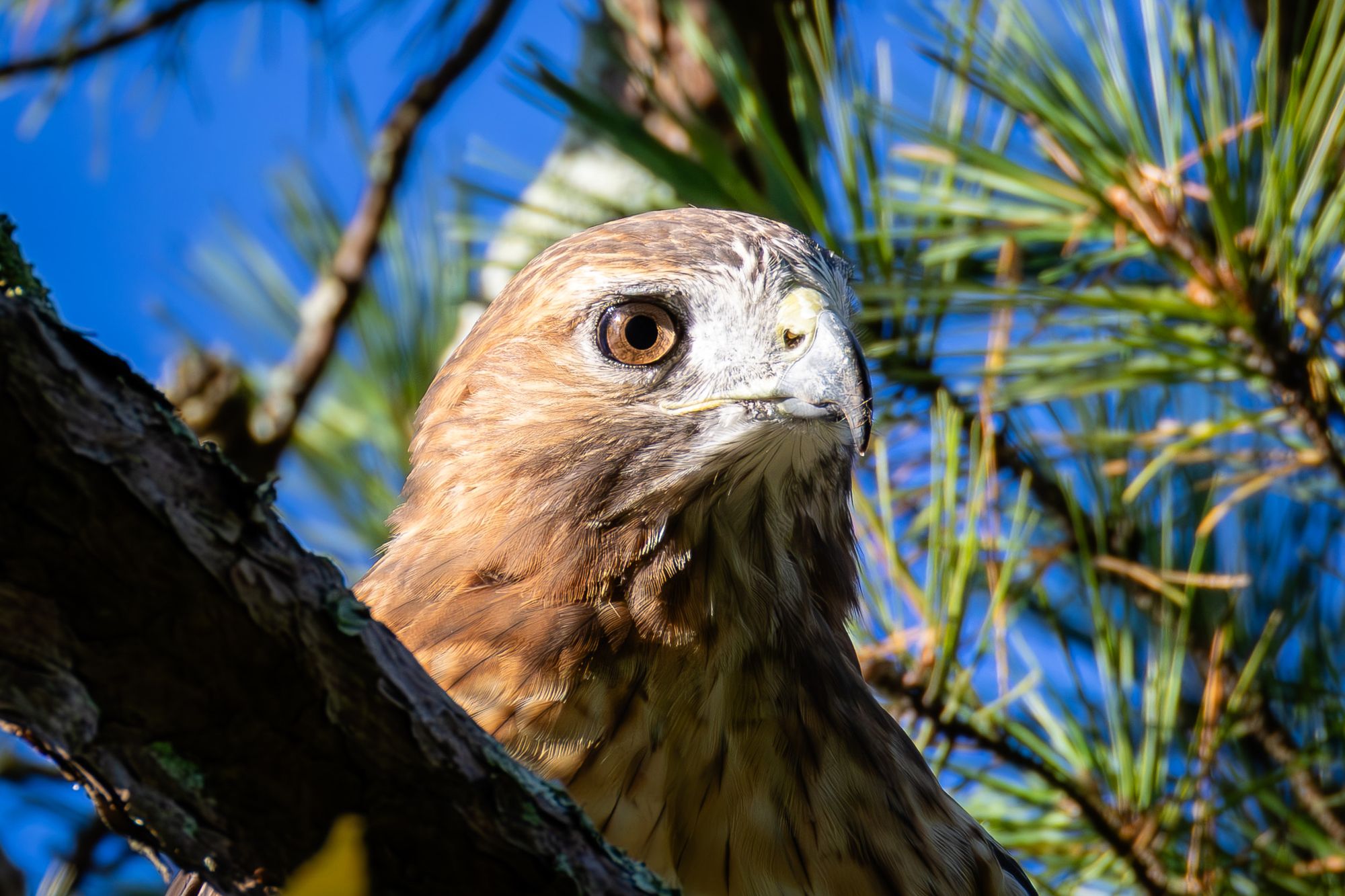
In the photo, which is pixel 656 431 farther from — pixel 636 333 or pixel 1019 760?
pixel 1019 760

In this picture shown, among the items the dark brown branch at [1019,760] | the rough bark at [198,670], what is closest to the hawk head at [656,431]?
the dark brown branch at [1019,760]

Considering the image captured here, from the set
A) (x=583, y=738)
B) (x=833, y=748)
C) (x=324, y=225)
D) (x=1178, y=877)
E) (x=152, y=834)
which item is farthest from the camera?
(x=324, y=225)

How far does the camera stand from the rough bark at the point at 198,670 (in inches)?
39.8

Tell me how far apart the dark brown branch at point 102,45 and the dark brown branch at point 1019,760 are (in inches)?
123

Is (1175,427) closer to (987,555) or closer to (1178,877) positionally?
(987,555)

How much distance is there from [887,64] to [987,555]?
126 centimetres

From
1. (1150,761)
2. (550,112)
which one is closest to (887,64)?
(550,112)

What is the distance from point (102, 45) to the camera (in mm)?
4250

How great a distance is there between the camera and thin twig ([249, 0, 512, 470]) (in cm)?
381

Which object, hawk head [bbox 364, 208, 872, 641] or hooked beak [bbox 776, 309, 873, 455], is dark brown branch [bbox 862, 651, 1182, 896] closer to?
hawk head [bbox 364, 208, 872, 641]

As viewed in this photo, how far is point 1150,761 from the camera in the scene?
2.85 meters

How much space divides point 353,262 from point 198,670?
9.77 feet

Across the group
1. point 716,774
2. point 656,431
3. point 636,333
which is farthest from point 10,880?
point 636,333

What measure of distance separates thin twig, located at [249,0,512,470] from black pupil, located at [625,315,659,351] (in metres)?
1.84
